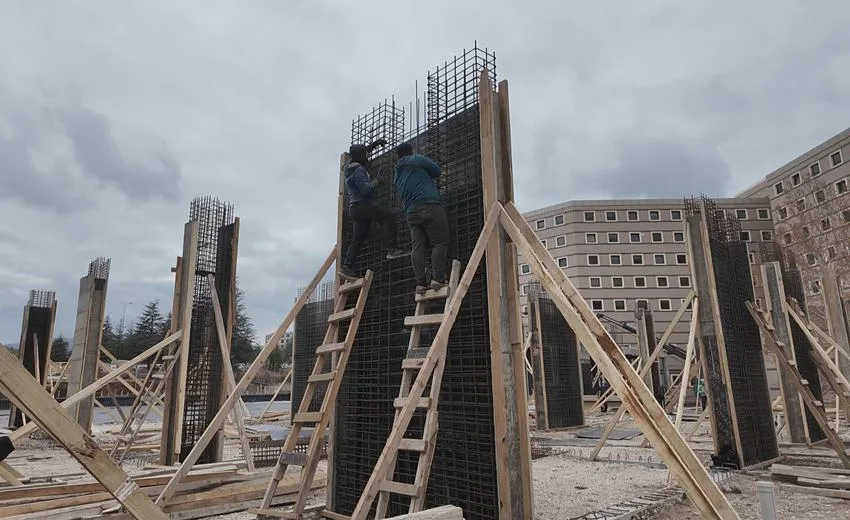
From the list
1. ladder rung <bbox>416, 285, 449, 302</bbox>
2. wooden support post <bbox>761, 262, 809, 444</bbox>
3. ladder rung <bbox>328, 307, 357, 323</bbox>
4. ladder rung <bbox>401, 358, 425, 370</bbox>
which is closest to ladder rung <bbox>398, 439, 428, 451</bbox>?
ladder rung <bbox>401, 358, 425, 370</bbox>

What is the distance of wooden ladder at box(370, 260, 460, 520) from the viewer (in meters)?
4.53

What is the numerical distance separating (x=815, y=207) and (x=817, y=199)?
27.7 inches

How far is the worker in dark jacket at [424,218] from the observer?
5598 millimetres

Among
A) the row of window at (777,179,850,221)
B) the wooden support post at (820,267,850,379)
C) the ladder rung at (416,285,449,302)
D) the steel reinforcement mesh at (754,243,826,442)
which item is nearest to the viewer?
the ladder rung at (416,285,449,302)

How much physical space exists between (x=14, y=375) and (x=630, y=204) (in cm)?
5863

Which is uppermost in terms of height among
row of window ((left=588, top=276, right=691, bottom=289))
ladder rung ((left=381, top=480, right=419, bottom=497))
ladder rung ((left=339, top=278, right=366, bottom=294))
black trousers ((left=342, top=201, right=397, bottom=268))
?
row of window ((left=588, top=276, right=691, bottom=289))

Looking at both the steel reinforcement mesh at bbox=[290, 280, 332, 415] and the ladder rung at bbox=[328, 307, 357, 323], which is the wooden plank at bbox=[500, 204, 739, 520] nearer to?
the ladder rung at bbox=[328, 307, 357, 323]

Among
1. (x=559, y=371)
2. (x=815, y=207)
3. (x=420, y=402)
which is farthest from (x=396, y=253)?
(x=815, y=207)

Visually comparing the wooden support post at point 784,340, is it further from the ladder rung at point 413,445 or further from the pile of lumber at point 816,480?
the ladder rung at point 413,445

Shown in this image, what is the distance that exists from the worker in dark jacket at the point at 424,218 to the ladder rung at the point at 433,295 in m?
0.05

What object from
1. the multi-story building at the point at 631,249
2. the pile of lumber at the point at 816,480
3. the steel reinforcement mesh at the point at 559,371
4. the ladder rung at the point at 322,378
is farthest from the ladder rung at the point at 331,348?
the multi-story building at the point at 631,249

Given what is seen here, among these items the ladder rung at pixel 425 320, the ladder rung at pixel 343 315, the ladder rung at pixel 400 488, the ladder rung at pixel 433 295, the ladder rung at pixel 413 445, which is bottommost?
the ladder rung at pixel 400 488

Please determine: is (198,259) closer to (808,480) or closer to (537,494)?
(537,494)

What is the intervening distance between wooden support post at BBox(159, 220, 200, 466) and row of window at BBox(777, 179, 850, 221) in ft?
162
